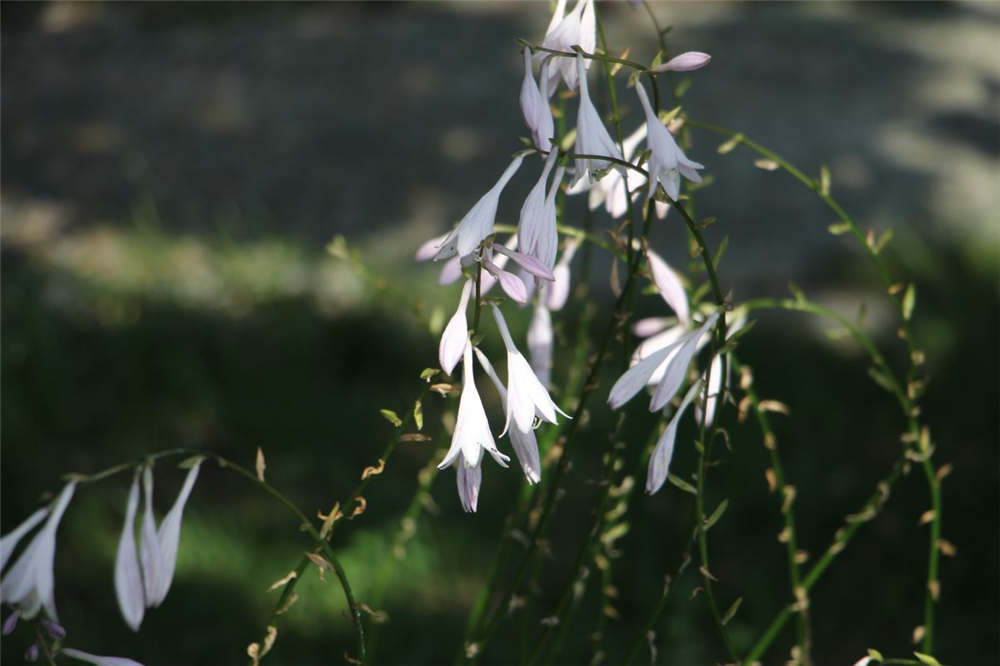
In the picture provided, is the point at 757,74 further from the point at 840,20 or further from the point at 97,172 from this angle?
the point at 97,172

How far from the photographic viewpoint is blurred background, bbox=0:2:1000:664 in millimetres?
1703

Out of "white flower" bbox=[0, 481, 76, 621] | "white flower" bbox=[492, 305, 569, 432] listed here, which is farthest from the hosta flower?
"white flower" bbox=[0, 481, 76, 621]

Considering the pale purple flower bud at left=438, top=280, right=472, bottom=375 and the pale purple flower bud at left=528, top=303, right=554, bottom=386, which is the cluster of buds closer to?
the pale purple flower bud at left=438, top=280, right=472, bottom=375

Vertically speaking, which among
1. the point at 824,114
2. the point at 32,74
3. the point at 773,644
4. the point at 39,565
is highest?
the point at 39,565

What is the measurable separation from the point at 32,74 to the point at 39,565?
3375mm

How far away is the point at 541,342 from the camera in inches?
34.2

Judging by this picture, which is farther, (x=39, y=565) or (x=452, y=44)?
(x=452, y=44)

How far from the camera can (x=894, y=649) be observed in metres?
1.63

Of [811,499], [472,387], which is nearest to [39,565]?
[472,387]

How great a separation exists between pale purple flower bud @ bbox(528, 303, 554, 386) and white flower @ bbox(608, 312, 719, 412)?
19 cm

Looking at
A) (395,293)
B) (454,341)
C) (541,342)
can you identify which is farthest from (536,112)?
(395,293)

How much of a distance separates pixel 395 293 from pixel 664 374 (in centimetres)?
56

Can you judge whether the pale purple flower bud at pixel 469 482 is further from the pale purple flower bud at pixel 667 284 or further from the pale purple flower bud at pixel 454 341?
the pale purple flower bud at pixel 667 284

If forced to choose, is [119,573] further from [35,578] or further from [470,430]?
[470,430]
